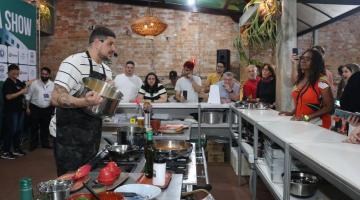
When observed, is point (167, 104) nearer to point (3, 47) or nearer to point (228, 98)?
point (228, 98)

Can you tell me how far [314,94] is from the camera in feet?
11.1

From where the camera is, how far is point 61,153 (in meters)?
2.48

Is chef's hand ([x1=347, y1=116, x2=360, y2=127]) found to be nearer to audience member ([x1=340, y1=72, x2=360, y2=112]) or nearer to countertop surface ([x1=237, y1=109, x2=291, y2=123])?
audience member ([x1=340, y1=72, x2=360, y2=112])

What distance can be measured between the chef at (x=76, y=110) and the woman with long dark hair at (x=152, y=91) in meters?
3.23

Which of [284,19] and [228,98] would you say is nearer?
[284,19]

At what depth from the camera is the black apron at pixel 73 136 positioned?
8.05ft

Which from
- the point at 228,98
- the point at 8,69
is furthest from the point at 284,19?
the point at 8,69

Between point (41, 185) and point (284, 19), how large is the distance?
13.7 feet

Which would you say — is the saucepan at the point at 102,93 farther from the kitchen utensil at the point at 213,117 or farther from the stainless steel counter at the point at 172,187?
the kitchen utensil at the point at 213,117

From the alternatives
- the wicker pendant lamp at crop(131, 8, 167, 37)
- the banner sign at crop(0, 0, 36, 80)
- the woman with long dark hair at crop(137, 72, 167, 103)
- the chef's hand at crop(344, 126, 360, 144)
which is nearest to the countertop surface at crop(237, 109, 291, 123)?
the chef's hand at crop(344, 126, 360, 144)

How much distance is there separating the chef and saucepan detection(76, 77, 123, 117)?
0.11 m

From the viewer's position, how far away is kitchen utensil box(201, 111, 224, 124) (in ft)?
18.3

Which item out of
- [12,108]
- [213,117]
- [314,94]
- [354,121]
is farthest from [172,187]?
[12,108]

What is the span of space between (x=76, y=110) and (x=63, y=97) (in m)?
0.17
